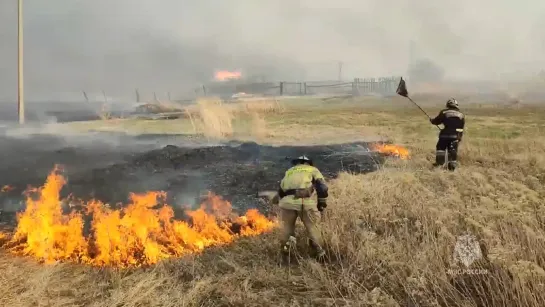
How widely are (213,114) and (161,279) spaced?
4.53 meters

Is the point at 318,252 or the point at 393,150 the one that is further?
the point at 393,150

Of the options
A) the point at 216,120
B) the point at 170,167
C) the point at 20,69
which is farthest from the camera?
the point at 20,69

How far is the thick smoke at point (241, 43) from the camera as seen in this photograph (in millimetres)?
8555

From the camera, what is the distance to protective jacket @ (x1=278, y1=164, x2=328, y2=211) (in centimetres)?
567

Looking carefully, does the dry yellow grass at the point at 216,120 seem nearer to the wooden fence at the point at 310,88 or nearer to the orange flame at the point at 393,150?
the wooden fence at the point at 310,88

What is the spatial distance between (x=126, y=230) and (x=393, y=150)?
5045mm

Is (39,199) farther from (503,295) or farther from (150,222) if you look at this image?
(503,295)

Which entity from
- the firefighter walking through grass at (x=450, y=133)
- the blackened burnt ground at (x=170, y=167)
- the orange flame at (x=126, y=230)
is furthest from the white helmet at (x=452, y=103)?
the orange flame at (x=126, y=230)

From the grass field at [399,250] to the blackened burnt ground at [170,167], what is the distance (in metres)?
0.66

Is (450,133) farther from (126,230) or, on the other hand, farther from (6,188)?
(6,188)

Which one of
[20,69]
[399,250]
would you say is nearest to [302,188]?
[399,250]

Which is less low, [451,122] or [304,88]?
[304,88]

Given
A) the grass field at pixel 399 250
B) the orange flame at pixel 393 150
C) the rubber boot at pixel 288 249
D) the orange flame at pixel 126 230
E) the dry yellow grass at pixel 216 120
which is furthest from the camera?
the dry yellow grass at pixel 216 120

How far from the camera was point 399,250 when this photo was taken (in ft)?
17.3
